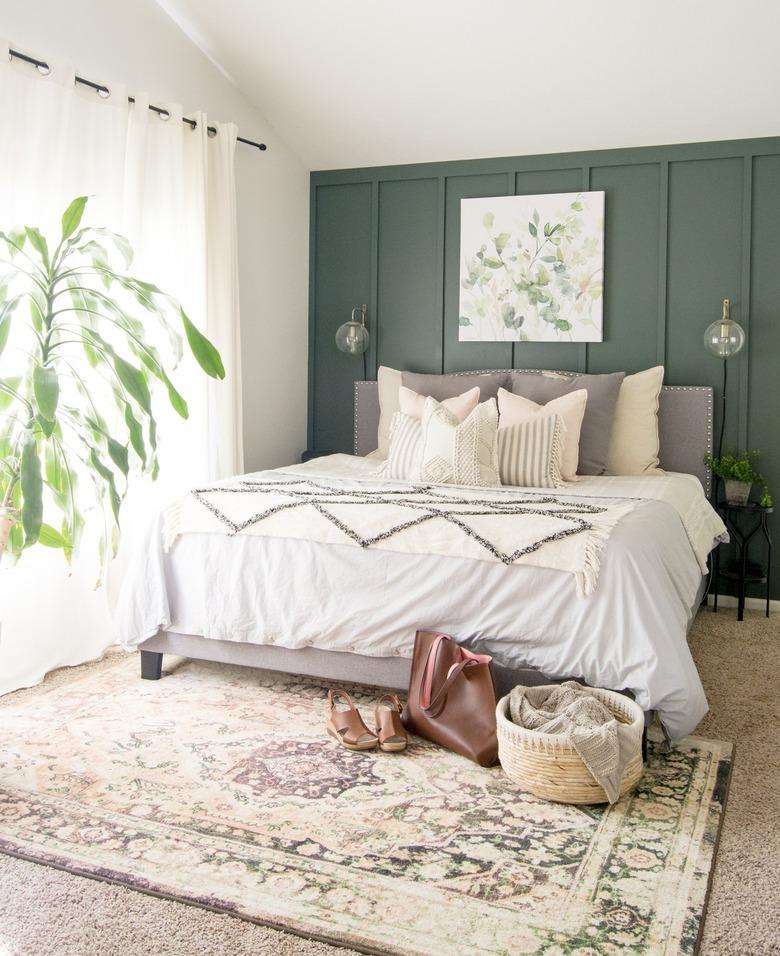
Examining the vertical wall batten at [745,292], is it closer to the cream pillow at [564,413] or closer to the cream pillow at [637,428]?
the cream pillow at [637,428]

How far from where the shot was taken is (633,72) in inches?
152

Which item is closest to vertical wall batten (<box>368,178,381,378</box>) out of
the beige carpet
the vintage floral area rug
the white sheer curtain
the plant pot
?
the white sheer curtain

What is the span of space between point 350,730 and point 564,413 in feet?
6.48

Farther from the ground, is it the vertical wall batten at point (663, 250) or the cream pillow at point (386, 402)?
the vertical wall batten at point (663, 250)

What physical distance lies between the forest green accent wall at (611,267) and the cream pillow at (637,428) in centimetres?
25

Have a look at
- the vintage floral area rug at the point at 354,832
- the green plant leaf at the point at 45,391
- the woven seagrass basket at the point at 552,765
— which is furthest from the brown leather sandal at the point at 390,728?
the green plant leaf at the point at 45,391

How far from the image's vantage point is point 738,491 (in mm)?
4051

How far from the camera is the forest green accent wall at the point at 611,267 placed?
167 inches

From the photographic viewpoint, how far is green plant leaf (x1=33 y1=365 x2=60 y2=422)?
2.11m

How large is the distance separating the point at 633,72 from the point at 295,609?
9.36 ft

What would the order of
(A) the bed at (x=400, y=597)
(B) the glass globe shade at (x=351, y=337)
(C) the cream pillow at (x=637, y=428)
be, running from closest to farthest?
(A) the bed at (x=400, y=597)
(C) the cream pillow at (x=637, y=428)
(B) the glass globe shade at (x=351, y=337)

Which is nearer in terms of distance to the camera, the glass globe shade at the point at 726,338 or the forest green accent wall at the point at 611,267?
the glass globe shade at the point at 726,338

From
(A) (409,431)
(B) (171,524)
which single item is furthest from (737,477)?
(B) (171,524)

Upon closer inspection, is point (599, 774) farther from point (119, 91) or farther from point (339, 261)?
point (339, 261)
